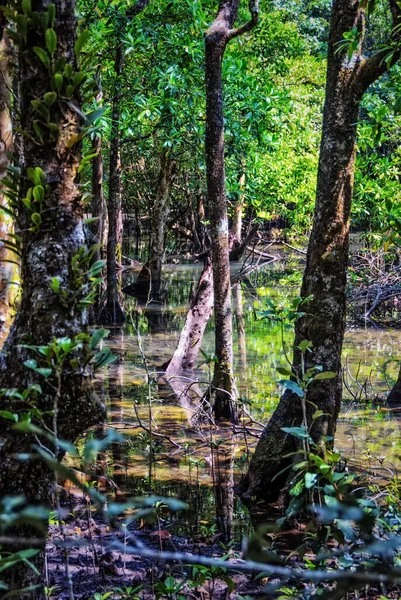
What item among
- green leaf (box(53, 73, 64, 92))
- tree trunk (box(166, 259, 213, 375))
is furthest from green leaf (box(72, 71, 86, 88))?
tree trunk (box(166, 259, 213, 375))

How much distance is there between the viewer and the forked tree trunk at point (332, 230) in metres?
4.91

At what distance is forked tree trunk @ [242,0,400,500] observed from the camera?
193 inches

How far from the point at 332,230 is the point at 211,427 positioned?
2433 millimetres

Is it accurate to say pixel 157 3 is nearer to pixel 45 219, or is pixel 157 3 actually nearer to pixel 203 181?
pixel 203 181

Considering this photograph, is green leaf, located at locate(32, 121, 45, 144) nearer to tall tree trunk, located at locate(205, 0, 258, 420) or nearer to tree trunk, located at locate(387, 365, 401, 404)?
tall tree trunk, located at locate(205, 0, 258, 420)

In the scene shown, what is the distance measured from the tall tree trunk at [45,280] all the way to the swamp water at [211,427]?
1.85m

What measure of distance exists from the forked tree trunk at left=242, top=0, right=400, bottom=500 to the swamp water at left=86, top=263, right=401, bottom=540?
0.78 m

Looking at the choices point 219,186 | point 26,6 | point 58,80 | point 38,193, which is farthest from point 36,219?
point 219,186

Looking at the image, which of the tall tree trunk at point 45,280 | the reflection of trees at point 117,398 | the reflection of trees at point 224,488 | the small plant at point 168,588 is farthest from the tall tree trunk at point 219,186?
the tall tree trunk at point 45,280

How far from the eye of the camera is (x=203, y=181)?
17.5 meters

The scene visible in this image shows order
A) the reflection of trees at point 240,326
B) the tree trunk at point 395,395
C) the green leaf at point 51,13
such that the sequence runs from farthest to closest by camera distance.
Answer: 1. the reflection of trees at point 240,326
2. the tree trunk at point 395,395
3. the green leaf at point 51,13

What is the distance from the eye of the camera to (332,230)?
198 inches

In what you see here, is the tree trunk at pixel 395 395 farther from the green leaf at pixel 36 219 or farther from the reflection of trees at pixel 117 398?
the green leaf at pixel 36 219

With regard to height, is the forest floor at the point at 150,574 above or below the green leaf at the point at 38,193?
below
